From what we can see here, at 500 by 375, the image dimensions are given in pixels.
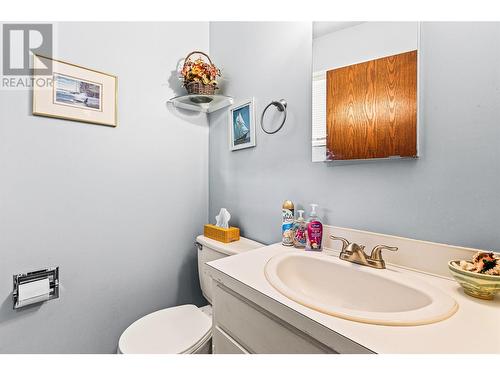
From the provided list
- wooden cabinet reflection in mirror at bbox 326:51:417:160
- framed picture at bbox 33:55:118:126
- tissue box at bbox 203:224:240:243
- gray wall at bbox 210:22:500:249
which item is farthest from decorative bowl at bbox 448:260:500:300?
framed picture at bbox 33:55:118:126

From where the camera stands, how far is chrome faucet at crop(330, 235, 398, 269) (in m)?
0.76

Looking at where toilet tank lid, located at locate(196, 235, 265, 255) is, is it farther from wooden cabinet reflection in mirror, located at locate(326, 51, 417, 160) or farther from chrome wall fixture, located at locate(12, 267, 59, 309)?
chrome wall fixture, located at locate(12, 267, 59, 309)

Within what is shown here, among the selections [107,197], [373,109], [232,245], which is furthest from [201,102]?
[373,109]

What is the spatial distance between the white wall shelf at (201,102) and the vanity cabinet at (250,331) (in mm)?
1084

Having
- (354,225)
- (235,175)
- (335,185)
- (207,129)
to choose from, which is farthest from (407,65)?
(207,129)

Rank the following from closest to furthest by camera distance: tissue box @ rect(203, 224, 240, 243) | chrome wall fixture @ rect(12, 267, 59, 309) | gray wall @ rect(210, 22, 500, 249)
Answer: gray wall @ rect(210, 22, 500, 249) < chrome wall fixture @ rect(12, 267, 59, 309) < tissue box @ rect(203, 224, 240, 243)

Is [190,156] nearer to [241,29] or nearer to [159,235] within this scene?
[159,235]

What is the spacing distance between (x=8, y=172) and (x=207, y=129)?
105cm

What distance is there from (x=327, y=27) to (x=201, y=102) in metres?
0.83

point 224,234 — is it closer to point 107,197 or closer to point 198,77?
point 107,197

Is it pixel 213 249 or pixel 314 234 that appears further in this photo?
pixel 213 249

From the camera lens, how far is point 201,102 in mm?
1484

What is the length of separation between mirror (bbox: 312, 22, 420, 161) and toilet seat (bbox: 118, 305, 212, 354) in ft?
3.21
